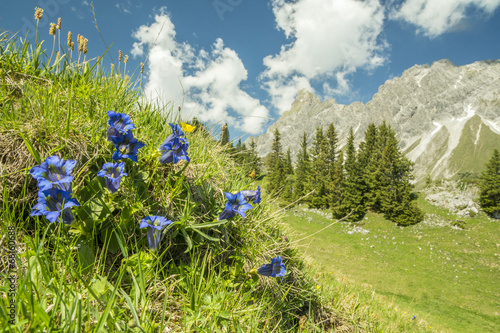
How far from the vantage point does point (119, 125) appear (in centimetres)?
195

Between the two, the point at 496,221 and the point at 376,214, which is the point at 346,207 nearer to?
the point at 376,214

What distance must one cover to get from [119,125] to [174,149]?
43 centimetres

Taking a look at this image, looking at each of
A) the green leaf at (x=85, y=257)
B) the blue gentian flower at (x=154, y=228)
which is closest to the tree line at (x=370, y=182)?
the blue gentian flower at (x=154, y=228)

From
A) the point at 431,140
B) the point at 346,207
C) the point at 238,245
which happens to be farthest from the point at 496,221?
the point at 431,140

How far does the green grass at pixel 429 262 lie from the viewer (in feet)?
54.5

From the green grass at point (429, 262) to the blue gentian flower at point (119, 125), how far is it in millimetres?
12829

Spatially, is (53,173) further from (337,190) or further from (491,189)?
(491,189)

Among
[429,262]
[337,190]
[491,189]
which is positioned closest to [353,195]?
[337,190]

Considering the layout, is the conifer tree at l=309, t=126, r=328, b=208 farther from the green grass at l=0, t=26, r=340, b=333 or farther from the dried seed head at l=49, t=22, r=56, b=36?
the dried seed head at l=49, t=22, r=56, b=36

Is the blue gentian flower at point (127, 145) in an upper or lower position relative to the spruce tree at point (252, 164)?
lower

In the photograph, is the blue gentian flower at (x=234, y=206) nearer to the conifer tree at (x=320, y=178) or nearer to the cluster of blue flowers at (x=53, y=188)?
the cluster of blue flowers at (x=53, y=188)

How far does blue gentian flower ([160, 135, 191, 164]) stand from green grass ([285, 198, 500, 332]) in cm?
1248

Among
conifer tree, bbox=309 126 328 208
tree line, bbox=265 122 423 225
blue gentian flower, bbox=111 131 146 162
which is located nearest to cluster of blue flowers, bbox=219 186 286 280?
blue gentian flower, bbox=111 131 146 162

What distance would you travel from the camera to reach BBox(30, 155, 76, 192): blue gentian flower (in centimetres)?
151
